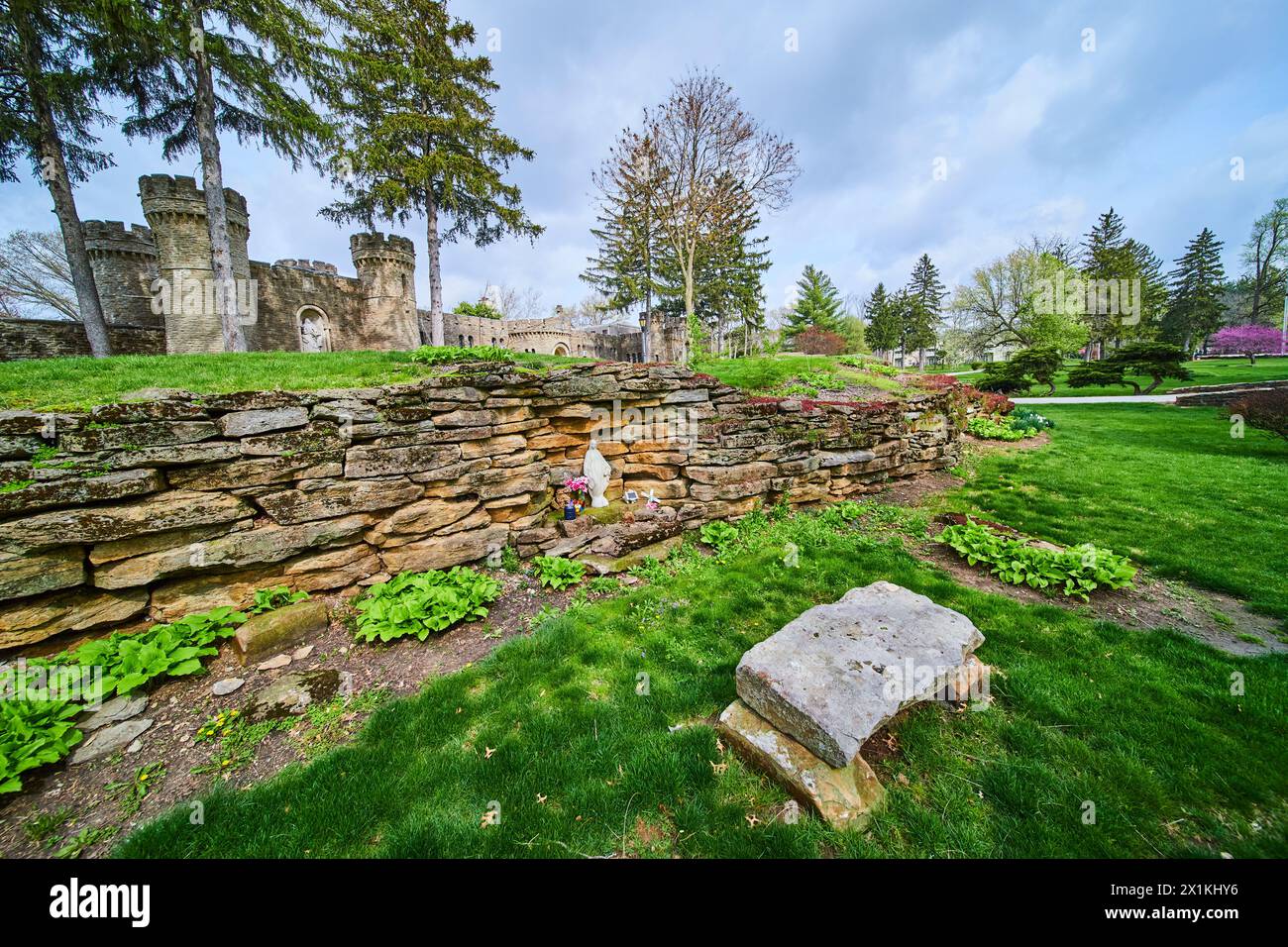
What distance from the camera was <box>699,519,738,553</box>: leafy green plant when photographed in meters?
5.87

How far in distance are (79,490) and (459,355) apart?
4.61m

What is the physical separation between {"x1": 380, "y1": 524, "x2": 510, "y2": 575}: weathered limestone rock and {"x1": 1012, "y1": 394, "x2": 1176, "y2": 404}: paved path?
24030mm

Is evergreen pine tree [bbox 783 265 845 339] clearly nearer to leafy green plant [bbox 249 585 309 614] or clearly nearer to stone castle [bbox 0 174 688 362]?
stone castle [bbox 0 174 688 362]

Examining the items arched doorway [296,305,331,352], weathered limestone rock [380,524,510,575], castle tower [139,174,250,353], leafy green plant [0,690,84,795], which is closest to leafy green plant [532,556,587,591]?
weathered limestone rock [380,524,510,575]

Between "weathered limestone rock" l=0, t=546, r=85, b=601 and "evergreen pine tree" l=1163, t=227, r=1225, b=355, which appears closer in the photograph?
"weathered limestone rock" l=0, t=546, r=85, b=601

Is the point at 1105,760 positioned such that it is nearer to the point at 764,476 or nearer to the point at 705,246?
the point at 764,476

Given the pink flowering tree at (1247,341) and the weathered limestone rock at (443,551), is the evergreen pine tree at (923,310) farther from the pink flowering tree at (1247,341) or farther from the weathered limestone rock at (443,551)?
the weathered limestone rock at (443,551)

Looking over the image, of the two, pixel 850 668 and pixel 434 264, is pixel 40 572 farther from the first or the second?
pixel 434 264

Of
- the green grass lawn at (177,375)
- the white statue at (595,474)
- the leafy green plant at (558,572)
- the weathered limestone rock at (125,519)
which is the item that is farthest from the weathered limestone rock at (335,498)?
the white statue at (595,474)

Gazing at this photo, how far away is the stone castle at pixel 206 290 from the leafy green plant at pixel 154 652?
13381mm

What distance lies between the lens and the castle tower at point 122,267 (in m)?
15.5

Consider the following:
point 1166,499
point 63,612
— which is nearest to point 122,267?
point 63,612

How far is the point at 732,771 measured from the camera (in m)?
2.65
